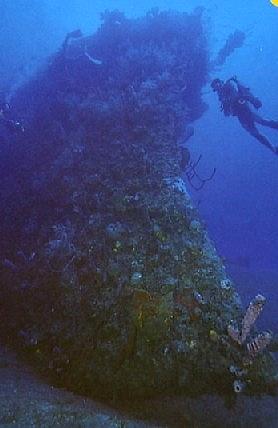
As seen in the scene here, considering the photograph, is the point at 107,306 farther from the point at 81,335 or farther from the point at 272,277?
the point at 272,277

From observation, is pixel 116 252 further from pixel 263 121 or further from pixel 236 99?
pixel 263 121

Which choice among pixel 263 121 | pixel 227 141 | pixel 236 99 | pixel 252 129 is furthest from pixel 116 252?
pixel 227 141

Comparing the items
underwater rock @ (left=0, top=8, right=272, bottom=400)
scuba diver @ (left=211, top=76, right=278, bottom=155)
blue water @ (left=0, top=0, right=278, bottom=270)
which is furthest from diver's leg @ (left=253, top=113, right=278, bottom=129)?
blue water @ (left=0, top=0, right=278, bottom=270)

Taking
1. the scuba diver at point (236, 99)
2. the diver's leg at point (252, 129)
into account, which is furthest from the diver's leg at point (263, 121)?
the diver's leg at point (252, 129)

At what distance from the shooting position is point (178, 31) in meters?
11.6

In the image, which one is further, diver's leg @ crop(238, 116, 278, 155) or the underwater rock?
diver's leg @ crop(238, 116, 278, 155)

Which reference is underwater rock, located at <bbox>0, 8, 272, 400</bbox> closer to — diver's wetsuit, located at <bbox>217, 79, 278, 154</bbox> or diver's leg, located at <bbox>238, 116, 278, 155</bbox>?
diver's wetsuit, located at <bbox>217, 79, 278, 154</bbox>

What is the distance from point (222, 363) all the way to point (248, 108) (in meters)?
7.19

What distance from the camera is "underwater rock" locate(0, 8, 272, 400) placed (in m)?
4.11

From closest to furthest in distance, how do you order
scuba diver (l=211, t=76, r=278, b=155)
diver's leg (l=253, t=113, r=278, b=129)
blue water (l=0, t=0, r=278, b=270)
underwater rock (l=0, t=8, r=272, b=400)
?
underwater rock (l=0, t=8, r=272, b=400) < scuba diver (l=211, t=76, r=278, b=155) < diver's leg (l=253, t=113, r=278, b=129) < blue water (l=0, t=0, r=278, b=270)

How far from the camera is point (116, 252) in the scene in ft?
17.4

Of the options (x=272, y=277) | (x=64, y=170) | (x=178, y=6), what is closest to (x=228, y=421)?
(x=64, y=170)

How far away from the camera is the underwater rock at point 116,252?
162 inches

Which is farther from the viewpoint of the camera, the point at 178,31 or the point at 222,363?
the point at 178,31
